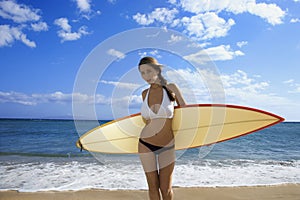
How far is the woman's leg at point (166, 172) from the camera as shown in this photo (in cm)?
231

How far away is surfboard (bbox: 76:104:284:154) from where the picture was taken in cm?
286

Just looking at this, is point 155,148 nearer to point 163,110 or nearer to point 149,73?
point 163,110

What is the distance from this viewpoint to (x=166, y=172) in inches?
90.7

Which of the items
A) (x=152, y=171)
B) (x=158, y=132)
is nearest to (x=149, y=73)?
(x=158, y=132)

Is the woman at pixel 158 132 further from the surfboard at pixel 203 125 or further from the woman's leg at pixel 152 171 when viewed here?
the surfboard at pixel 203 125

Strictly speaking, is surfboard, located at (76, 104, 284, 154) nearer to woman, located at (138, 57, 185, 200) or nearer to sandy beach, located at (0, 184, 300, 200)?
woman, located at (138, 57, 185, 200)

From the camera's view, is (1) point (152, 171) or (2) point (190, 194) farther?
(2) point (190, 194)

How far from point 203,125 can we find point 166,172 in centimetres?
98

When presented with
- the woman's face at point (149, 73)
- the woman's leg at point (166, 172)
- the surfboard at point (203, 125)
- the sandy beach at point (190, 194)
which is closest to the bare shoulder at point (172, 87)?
the woman's face at point (149, 73)

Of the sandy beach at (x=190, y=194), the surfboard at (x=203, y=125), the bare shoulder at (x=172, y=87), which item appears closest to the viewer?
the bare shoulder at (x=172, y=87)

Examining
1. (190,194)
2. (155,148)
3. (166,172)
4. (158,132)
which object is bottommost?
(190,194)

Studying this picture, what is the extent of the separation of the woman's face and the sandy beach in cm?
239

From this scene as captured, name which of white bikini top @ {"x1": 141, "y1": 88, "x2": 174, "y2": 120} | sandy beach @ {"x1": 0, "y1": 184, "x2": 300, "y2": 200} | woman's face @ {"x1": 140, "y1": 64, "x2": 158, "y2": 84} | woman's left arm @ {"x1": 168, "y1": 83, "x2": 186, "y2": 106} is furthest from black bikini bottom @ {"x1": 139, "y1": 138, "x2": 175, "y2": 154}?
sandy beach @ {"x1": 0, "y1": 184, "x2": 300, "y2": 200}

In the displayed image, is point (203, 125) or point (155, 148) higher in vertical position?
point (203, 125)
